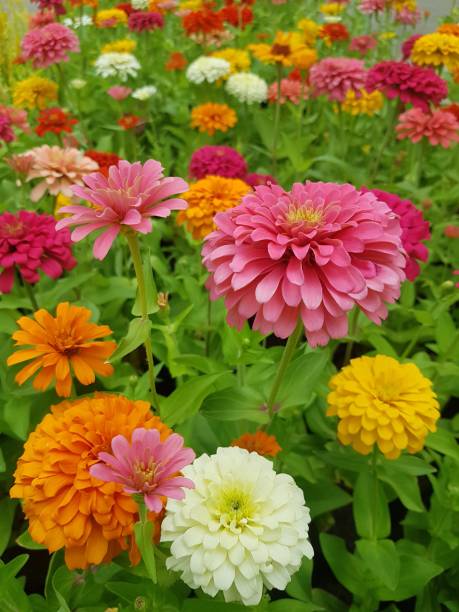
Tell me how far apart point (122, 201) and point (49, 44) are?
58.5 inches

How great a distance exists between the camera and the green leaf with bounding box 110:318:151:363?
2.32ft

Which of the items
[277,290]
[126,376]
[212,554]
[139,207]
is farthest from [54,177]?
[212,554]

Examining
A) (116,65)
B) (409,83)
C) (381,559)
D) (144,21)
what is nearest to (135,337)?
(381,559)

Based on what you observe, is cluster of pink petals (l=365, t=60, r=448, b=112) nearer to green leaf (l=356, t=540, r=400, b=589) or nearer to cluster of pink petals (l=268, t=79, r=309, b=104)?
cluster of pink petals (l=268, t=79, r=309, b=104)

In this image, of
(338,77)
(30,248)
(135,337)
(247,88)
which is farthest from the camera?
(247,88)

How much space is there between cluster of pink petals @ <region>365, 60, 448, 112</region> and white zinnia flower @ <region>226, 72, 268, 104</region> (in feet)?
1.82

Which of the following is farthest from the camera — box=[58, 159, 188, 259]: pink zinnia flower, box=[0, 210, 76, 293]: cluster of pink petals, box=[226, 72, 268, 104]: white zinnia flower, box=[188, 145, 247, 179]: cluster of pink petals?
box=[226, 72, 268, 104]: white zinnia flower

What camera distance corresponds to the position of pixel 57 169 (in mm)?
1349

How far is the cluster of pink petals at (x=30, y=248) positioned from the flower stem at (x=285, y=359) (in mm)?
520

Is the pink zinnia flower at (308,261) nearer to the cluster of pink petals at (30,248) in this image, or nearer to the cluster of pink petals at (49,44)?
the cluster of pink petals at (30,248)

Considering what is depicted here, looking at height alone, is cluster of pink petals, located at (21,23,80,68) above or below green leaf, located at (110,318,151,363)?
above

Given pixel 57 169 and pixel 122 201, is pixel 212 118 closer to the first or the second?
pixel 57 169

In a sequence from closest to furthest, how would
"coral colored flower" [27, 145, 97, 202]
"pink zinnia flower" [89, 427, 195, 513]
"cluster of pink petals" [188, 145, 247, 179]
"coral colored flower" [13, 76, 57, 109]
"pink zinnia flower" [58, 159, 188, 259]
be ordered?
"pink zinnia flower" [89, 427, 195, 513], "pink zinnia flower" [58, 159, 188, 259], "coral colored flower" [27, 145, 97, 202], "cluster of pink petals" [188, 145, 247, 179], "coral colored flower" [13, 76, 57, 109]

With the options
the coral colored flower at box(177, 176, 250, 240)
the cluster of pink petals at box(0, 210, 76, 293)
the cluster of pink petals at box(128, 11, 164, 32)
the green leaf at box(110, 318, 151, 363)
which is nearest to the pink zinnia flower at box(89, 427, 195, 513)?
the green leaf at box(110, 318, 151, 363)
